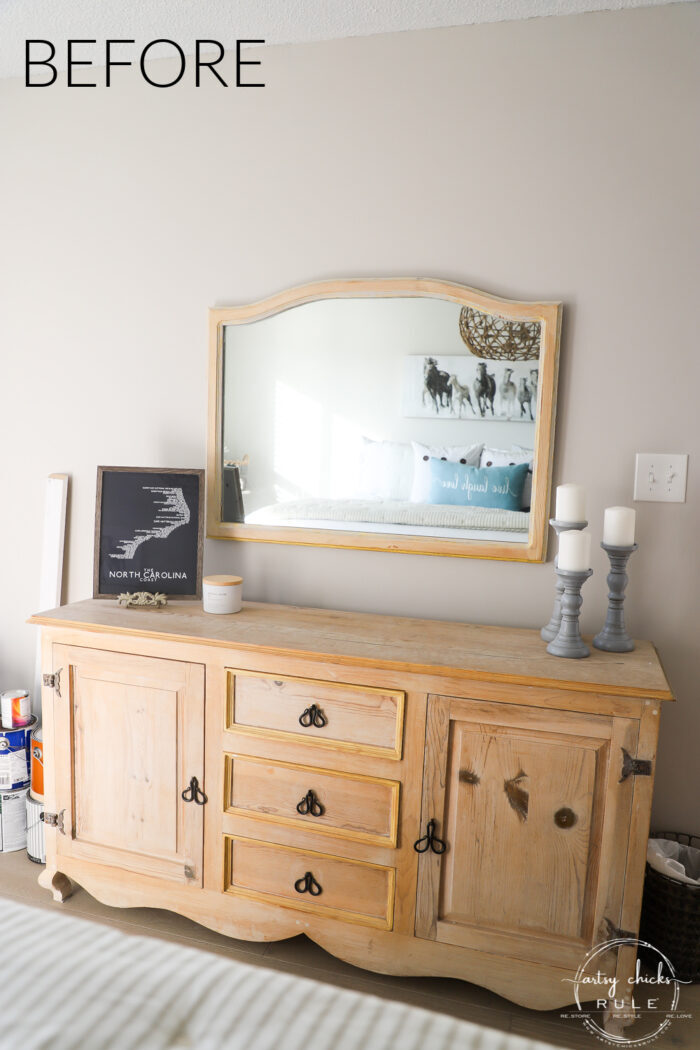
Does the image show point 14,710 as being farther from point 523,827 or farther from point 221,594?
point 523,827

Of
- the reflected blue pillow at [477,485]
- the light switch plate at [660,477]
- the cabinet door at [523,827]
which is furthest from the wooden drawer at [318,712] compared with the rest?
the light switch plate at [660,477]

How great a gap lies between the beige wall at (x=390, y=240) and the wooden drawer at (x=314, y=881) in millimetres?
700

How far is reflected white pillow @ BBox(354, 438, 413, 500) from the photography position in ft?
6.80

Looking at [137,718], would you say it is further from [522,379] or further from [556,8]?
[556,8]

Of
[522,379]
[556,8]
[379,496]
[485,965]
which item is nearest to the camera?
[485,965]

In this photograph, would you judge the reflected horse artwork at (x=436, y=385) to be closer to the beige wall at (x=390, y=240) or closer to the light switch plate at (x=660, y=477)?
the beige wall at (x=390, y=240)

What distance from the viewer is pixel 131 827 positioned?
1.92 m

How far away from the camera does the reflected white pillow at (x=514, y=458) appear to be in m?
1.98

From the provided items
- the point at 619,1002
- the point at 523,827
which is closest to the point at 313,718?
the point at 523,827

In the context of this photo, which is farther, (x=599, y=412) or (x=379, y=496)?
(x=379, y=496)

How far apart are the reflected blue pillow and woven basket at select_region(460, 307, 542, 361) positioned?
30 cm

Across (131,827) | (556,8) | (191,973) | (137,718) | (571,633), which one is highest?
(556,8)

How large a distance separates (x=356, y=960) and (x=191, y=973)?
1.12 meters

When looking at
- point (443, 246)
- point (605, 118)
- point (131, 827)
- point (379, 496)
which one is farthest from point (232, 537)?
point (605, 118)
